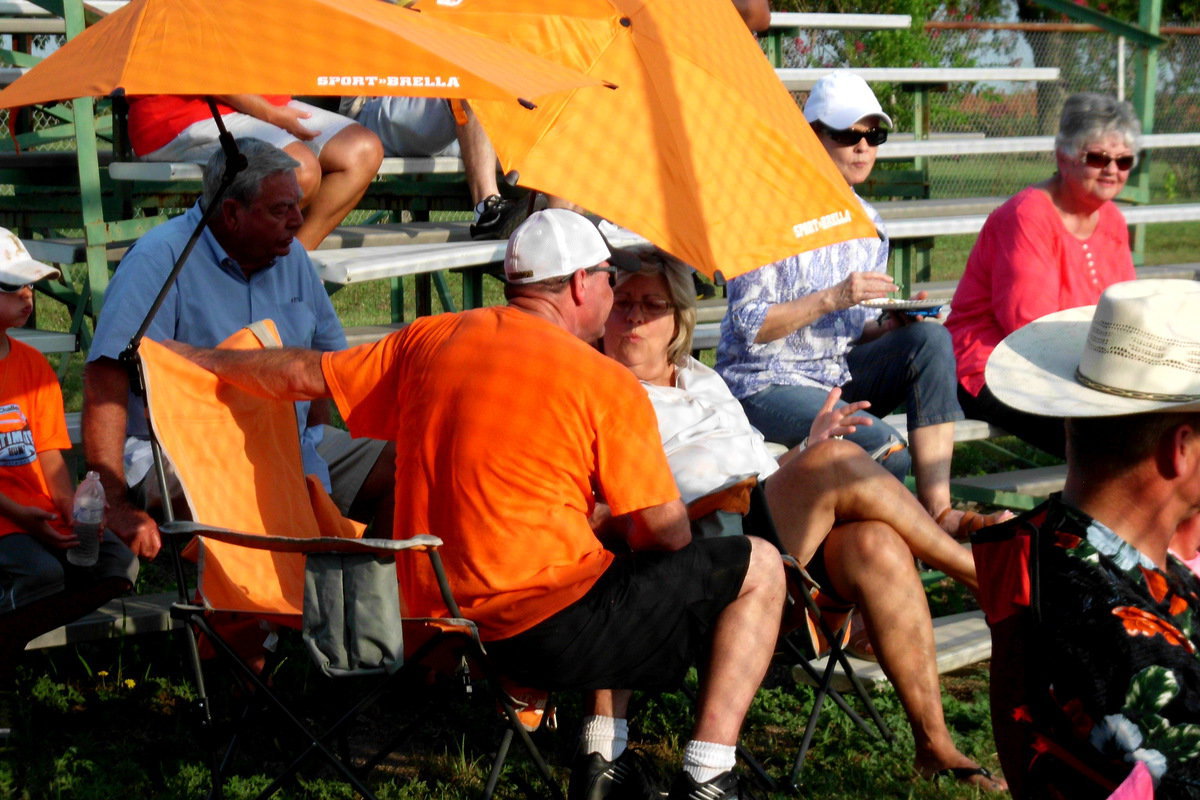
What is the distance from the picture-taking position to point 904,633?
3582mm

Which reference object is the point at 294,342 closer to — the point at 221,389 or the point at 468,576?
the point at 221,389

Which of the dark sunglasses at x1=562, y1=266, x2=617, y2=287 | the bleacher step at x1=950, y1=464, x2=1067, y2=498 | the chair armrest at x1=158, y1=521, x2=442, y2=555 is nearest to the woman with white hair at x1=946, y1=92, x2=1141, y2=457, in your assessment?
the bleacher step at x1=950, y1=464, x2=1067, y2=498

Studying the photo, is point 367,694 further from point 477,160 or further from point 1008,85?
point 1008,85

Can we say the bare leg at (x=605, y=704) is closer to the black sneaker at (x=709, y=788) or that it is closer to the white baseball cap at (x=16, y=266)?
the black sneaker at (x=709, y=788)

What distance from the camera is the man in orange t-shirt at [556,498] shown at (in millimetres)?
2842

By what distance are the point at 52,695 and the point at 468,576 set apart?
1668mm

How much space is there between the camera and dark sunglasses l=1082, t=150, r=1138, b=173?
4.93m

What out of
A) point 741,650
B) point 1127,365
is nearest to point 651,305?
point 741,650

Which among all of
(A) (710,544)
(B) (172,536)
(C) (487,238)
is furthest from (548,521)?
(C) (487,238)

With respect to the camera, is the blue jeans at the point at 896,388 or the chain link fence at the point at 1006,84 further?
the chain link fence at the point at 1006,84

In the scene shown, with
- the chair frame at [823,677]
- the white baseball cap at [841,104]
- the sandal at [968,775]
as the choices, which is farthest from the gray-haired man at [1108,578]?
the white baseball cap at [841,104]

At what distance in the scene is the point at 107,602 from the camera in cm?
380

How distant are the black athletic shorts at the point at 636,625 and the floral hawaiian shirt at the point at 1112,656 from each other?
3.43ft

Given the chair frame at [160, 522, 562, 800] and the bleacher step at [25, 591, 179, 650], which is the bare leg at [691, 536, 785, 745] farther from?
the bleacher step at [25, 591, 179, 650]
